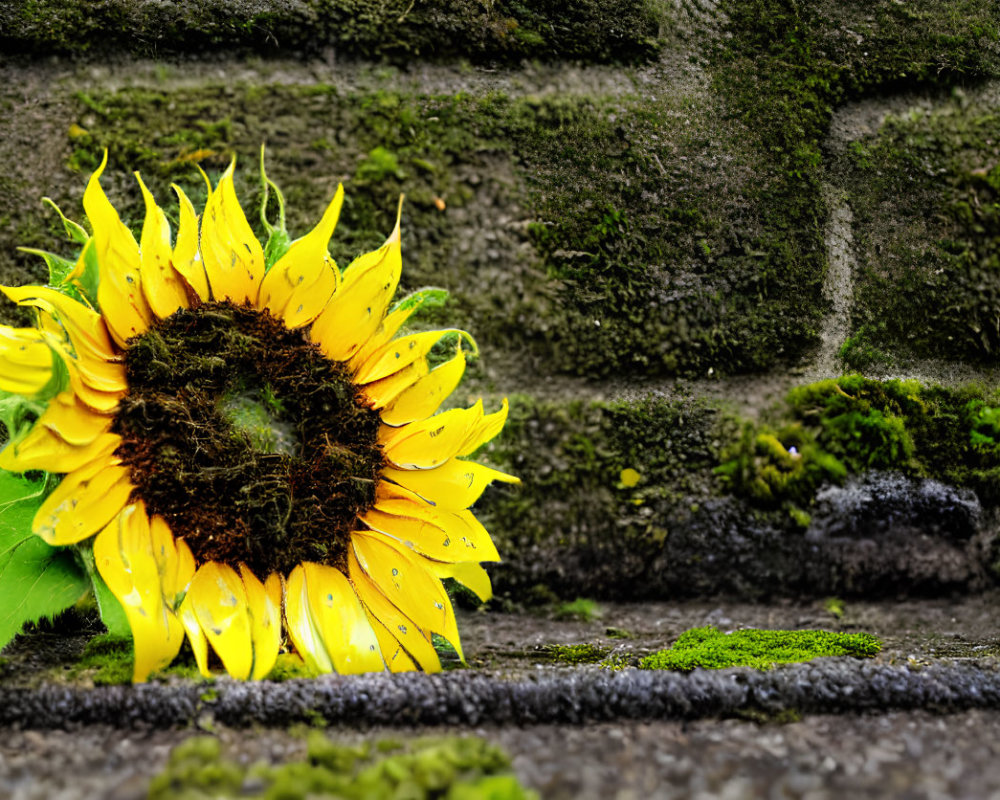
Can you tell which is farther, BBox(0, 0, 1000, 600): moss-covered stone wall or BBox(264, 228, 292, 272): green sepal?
BBox(0, 0, 1000, 600): moss-covered stone wall

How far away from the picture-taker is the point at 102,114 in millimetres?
1138

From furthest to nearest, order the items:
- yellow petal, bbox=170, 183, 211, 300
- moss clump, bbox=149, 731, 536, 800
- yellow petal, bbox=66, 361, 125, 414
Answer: yellow petal, bbox=170, 183, 211, 300 < yellow petal, bbox=66, 361, 125, 414 < moss clump, bbox=149, 731, 536, 800

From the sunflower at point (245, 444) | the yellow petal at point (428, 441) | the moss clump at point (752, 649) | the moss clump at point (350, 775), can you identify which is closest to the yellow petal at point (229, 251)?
the sunflower at point (245, 444)

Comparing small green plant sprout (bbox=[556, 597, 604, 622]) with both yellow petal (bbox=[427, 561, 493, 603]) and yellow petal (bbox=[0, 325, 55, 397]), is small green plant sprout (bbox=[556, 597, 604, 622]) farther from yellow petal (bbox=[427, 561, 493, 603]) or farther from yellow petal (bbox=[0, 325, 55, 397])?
yellow petal (bbox=[0, 325, 55, 397])

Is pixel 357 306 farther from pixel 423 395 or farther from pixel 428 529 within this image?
pixel 428 529

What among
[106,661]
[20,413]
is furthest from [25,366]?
[106,661]

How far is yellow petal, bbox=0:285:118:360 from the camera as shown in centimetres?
74

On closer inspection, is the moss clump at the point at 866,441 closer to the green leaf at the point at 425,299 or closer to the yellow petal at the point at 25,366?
the green leaf at the point at 425,299

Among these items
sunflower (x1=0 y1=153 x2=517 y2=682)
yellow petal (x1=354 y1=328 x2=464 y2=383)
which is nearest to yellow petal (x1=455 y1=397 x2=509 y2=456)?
sunflower (x1=0 y1=153 x2=517 y2=682)

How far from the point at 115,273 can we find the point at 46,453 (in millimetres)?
184

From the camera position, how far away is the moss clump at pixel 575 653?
0.89 metres

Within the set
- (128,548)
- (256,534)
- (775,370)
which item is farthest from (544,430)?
(128,548)

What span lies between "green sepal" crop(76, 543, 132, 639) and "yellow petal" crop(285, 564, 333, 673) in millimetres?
150

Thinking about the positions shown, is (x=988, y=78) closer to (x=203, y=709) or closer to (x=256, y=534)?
(x=256, y=534)
